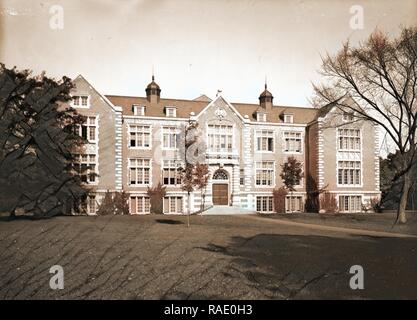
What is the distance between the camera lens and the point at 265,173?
25.2 meters

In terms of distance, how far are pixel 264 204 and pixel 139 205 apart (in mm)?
10512

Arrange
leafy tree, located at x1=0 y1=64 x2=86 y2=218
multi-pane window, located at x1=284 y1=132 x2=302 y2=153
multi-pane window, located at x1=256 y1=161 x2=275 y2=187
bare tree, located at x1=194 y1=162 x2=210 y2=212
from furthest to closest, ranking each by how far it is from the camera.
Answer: multi-pane window, located at x1=284 y1=132 x2=302 y2=153, multi-pane window, located at x1=256 y1=161 x2=275 y2=187, bare tree, located at x1=194 y1=162 x2=210 y2=212, leafy tree, located at x1=0 y1=64 x2=86 y2=218

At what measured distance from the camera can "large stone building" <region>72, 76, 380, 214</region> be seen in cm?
2255

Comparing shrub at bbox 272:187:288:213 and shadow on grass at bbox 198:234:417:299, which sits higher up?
shrub at bbox 272:187:288:213

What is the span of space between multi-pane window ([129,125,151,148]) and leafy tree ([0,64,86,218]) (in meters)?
8.91

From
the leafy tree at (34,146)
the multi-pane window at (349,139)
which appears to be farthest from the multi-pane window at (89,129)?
the multi-pane window at (349,139)

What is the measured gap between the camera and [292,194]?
24.3 metres

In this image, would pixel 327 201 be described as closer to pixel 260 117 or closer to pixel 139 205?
pixel 260 117

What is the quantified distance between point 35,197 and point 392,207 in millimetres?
21939

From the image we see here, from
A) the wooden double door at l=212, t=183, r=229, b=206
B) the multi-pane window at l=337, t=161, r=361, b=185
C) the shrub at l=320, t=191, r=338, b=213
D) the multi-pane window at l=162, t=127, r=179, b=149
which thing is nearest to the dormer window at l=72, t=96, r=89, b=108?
the multi-pane window at l=162, t=127, r=179, b=149

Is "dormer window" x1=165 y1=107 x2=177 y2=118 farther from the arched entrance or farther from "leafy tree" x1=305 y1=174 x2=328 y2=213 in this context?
"leafy tree" x1=305 y1=174 x2=328 y2=213
